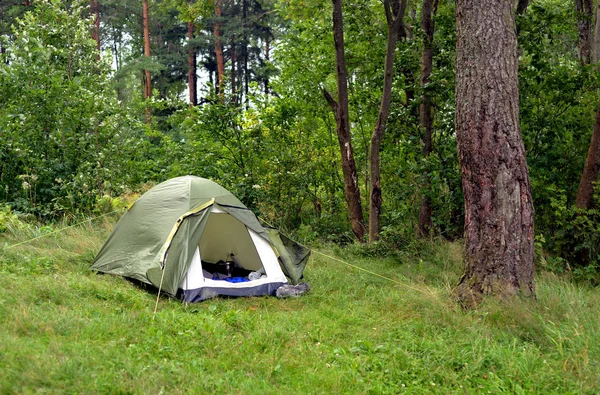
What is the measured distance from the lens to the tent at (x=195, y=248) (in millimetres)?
6418

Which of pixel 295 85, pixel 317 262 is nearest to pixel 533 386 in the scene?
pixel 317 262

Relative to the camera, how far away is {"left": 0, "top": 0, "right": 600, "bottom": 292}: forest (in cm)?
843

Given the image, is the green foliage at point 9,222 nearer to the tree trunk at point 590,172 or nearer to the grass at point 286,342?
the grass at point 286,342

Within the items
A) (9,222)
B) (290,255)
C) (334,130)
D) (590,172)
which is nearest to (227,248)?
(290,255)

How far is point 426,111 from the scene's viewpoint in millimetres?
9375

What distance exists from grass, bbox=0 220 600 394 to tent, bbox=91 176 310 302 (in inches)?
11.9

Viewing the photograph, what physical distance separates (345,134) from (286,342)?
18.7 ft

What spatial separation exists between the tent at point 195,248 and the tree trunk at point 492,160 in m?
2.55

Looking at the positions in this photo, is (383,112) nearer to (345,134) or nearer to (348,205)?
(345,134)

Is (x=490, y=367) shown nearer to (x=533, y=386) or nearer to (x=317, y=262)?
(x=533, y=386)

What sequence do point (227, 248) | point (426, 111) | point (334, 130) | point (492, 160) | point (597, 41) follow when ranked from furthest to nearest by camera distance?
point (334, 130) < point (597, 41) < point (426, 111) < point (227, 248) < point (492, 160)

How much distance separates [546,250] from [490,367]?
4826 millimetres

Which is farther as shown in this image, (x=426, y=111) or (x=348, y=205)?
(x=348, y=205)

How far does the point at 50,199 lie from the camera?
10578 mm
